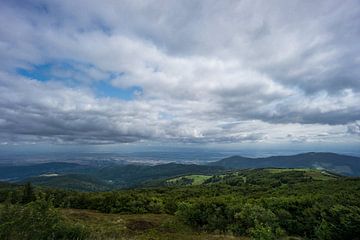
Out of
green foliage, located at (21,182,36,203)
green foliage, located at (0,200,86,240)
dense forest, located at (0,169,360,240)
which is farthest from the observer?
green foliage, located at (21,182,36,203)

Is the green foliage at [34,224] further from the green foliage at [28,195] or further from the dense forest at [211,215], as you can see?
the green foliage at [28,195]

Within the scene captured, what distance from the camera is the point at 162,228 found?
116ft

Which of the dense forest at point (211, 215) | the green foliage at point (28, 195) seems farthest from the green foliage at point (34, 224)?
the green foliage at point (28, 195)

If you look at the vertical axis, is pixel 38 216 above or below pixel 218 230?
above

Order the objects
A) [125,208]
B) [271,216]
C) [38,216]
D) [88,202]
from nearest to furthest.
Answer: [38,216]
[271,216]
[125,208]
[88,202]

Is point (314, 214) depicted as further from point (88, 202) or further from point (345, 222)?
point (88, 202)

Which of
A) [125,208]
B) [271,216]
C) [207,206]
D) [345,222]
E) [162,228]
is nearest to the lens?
[345,222]

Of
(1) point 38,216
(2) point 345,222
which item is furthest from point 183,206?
(1) point 38,216

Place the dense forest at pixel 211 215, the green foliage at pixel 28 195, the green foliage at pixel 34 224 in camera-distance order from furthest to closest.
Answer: the green foliage at pixel 28 195 < the dense forest at pixel 211 215 < the green foliage at pixel 34 224

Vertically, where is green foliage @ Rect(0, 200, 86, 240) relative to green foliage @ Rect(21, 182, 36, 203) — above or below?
above

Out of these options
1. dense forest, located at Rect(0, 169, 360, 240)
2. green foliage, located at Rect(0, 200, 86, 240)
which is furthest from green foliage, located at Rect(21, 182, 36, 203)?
green foliage, located at Rect(0, 200, 86, 240)

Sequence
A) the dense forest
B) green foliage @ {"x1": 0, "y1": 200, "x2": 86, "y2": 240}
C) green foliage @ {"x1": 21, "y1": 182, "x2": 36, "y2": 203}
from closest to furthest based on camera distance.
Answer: green foliage @ {"x1": 0, "y1": 200, "x2": 86, "y2": 240} < the dense forest < green foliage @ {"x1": 21, "y1": 182, "x2": 36, "y2": 203}

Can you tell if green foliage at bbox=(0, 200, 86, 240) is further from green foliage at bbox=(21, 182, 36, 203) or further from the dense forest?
green foliage at bbox=(21, 182, 36, 203)

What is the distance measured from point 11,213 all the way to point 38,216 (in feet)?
3.58
